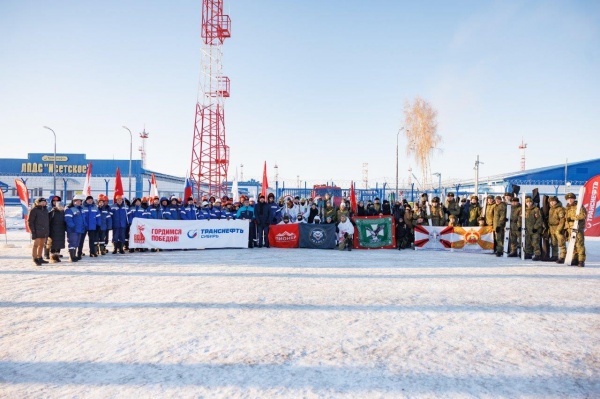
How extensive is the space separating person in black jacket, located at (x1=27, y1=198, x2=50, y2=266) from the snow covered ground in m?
1.06

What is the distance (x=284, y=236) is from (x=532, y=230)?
7.81 meters

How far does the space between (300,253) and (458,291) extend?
19.7ft

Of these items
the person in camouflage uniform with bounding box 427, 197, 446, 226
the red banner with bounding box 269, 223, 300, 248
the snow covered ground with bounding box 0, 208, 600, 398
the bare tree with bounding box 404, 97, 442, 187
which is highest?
the bare tree with bounding box 404, 97, 442, 187

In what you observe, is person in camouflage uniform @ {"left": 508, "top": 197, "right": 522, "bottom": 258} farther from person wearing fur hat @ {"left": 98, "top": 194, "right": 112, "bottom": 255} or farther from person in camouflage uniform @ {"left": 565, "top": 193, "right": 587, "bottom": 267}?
person wearing fur hat @ {"left": 98, "top": 194, "right": 112, "bottom": 255}

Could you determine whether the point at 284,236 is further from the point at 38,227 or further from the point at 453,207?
the point at 38,227

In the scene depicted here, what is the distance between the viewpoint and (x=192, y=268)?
880 centimetres

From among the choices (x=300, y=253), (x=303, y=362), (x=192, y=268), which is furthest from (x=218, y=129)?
(x=303, y=362)

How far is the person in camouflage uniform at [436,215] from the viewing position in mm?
13492

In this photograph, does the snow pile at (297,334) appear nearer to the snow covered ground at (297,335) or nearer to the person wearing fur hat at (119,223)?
the snow covered ground at (297,335)

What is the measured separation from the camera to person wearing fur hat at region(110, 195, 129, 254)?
37.5 feet

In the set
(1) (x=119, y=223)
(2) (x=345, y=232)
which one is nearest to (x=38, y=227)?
(1) (x=119, y=223)

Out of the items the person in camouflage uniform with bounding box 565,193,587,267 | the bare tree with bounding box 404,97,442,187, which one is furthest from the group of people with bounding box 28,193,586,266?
the bare tree with bounding box 404,97,442,187

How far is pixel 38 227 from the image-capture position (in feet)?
30.4

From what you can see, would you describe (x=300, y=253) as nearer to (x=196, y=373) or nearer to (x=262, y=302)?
(x=262, y=302)
